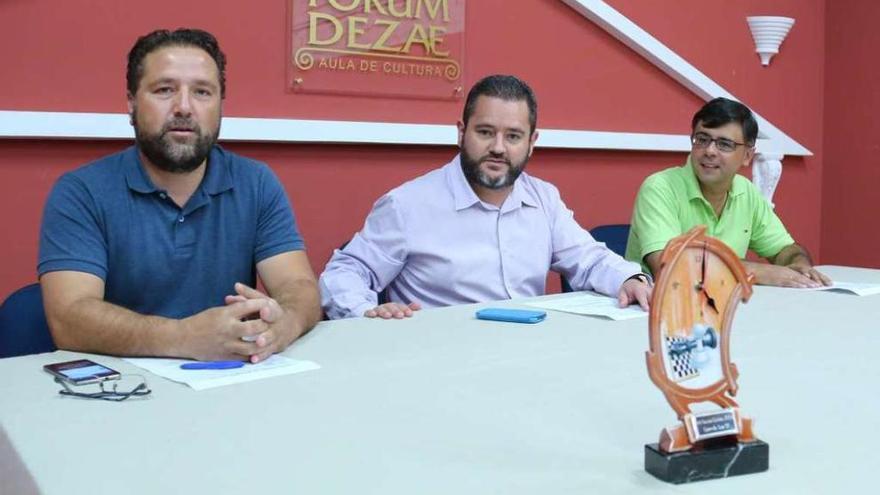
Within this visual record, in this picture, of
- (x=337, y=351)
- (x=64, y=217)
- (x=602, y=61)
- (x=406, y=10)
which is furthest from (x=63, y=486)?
(x=602, y=61)

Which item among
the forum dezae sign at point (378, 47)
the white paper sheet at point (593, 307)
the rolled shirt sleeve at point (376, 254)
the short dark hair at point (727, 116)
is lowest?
the white paper sheet at point (593, 307)

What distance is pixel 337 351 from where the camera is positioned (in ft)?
5.54

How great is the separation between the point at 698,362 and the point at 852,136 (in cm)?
391

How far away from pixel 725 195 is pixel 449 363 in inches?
76.2

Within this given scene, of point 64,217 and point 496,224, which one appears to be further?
point 496,224

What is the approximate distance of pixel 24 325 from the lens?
1.96 m

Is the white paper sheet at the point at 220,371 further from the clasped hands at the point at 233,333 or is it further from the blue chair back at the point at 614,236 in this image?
the blue chair back at the point at 614,236

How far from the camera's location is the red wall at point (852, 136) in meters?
4.44

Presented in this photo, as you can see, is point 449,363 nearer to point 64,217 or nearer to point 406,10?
point 64,217

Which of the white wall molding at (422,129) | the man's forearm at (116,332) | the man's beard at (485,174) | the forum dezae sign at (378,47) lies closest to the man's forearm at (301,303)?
the man's forearm at (116,332)

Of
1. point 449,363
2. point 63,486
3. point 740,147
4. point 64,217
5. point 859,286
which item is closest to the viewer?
point 63,486

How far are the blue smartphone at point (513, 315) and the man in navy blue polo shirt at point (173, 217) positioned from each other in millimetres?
354

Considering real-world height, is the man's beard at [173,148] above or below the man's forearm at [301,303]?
above

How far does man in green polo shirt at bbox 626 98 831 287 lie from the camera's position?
9.98 feet
